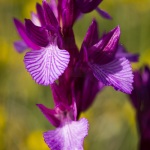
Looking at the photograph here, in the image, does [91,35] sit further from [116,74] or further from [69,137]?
[69,137]

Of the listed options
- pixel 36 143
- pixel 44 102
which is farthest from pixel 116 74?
pixel 44 102

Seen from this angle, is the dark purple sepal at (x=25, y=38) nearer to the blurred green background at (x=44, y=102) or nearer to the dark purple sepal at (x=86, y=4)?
the dark purple sepal at (x=86, y=4)

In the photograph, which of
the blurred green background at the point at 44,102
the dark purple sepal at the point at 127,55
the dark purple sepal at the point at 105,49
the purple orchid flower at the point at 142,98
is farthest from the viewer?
the blurred green background at the point at 44,102

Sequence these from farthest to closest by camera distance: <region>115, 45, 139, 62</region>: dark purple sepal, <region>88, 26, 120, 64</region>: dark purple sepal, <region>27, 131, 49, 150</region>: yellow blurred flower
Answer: <region>27, 131, 49, 150</region>: yellow blurred flower, <region>115, 45, 139, 62</region>: dark purple sepal, <region>88, 26, 120, 64</region>: dark purple sepal

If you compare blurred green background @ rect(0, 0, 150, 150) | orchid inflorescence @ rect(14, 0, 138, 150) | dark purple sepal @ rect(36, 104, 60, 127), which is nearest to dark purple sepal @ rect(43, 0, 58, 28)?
orchid inflorescence @ rect(14, 0, 138, 150)

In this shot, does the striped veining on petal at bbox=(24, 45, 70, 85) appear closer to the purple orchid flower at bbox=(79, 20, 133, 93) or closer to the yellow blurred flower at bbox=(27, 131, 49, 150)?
the purple orchid flower at bbox=(79, 20, 133, 93)

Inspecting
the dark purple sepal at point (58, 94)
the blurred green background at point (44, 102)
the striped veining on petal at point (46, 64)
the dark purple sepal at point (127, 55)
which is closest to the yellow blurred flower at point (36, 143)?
the blurred green background at point (44, 102)

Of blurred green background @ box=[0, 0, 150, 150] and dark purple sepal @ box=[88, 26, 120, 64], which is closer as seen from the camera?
dark purple sepal @ box=[88, 26, 120, 64]
